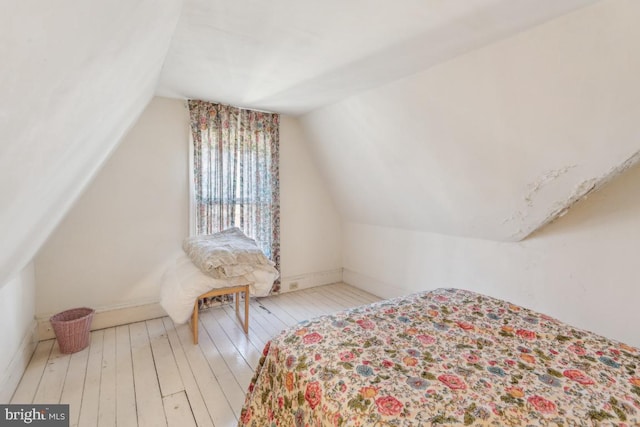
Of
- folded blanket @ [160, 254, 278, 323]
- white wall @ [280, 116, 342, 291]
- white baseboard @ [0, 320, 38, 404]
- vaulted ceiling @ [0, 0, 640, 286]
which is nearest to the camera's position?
vaulted ceiling @ [0, 0, 640, 286]

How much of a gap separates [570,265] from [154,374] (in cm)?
320

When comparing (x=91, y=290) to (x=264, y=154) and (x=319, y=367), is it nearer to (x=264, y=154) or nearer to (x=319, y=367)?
(x=264, y=154)

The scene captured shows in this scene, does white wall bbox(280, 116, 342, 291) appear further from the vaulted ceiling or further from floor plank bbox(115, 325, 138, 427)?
floor plank bbox(115, 325, 138, 427)

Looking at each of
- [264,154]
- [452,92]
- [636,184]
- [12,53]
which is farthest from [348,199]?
[12,53]

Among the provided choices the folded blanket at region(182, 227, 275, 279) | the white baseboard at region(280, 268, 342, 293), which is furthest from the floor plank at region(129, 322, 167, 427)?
the white baseboard at region(280, 268, 342, 293)

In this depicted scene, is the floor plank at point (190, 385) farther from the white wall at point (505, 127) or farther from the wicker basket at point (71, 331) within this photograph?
the white wall at point (505, 127)

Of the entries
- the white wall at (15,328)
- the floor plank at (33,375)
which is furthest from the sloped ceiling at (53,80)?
the floor plank at (33,375)

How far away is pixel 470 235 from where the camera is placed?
2.90 metres

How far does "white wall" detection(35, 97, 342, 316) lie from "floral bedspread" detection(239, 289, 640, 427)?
2070 mm

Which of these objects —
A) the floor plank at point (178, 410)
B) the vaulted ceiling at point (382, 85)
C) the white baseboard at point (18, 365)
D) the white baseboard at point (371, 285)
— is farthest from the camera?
the white baseboard at point (371, 285)

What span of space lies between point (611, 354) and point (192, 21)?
2548mm

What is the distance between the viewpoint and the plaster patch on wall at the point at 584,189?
69.2 inches

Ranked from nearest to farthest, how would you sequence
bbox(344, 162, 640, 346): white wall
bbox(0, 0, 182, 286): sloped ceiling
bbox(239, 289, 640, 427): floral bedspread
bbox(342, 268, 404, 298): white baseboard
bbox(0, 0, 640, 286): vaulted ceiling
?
bbox(0, 0, 182, 286): sloped ceiling → bbox(0, 0, 640, 286): vaulted ceiling → bbox(239, 289, 640, 427): floral bedspread → bbox(344, 162, 640, 346): white wall → bbox(342, 268, 404, 298): white baseboard

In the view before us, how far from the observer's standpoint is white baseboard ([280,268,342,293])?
12.6 feet
